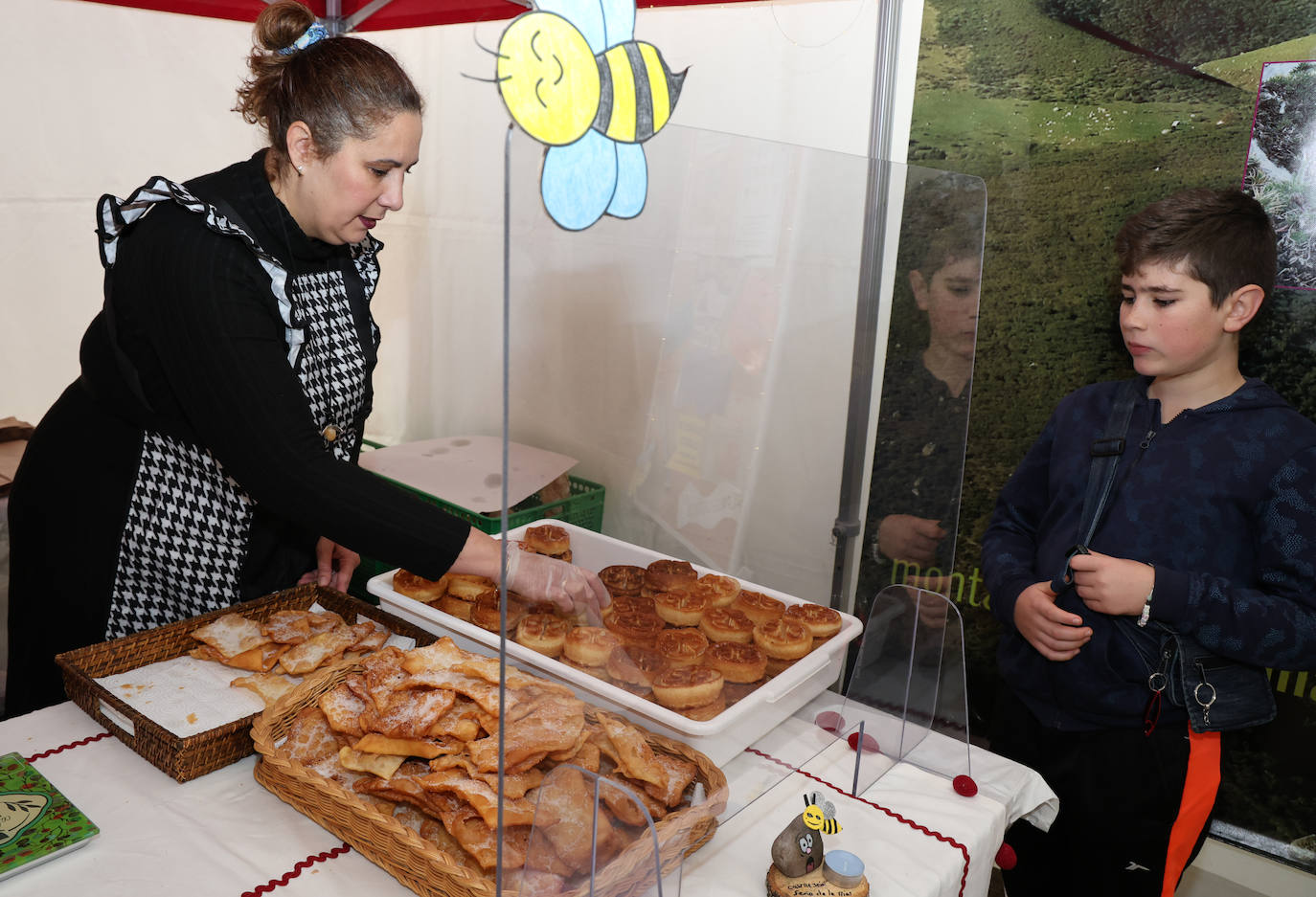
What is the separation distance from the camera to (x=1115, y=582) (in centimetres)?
143

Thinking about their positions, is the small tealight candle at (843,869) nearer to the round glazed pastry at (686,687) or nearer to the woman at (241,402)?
the round glazed pastry at (686,687)

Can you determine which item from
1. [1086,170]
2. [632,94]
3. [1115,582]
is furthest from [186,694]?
[1086,170]

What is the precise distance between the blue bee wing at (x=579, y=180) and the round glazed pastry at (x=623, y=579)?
1.63ft

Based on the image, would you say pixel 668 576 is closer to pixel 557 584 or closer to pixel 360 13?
pixel 557 584

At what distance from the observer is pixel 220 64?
287 centimetres

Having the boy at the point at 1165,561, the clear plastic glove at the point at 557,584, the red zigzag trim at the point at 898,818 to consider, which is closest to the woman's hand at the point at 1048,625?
the boy at the point at 1165,561

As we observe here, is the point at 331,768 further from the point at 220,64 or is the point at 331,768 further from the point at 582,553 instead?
the point at 220,64

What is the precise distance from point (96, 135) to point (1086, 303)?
2.85 m

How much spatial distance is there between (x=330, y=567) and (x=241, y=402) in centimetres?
60

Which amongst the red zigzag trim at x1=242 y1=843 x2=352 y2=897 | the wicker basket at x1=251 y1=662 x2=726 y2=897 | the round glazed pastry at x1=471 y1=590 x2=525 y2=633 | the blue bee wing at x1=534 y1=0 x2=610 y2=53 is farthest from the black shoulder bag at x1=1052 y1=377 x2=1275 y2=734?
the red zigzag trim at x1=242 y1=843 x2=352 y2=897

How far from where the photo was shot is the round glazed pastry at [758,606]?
4.19 ft

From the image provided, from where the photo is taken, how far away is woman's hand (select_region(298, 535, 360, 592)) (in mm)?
1716

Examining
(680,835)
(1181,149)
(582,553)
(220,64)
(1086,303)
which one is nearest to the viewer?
(680,835)

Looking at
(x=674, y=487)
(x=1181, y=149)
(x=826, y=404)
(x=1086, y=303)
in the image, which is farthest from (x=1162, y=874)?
(x=1181, y=149)
